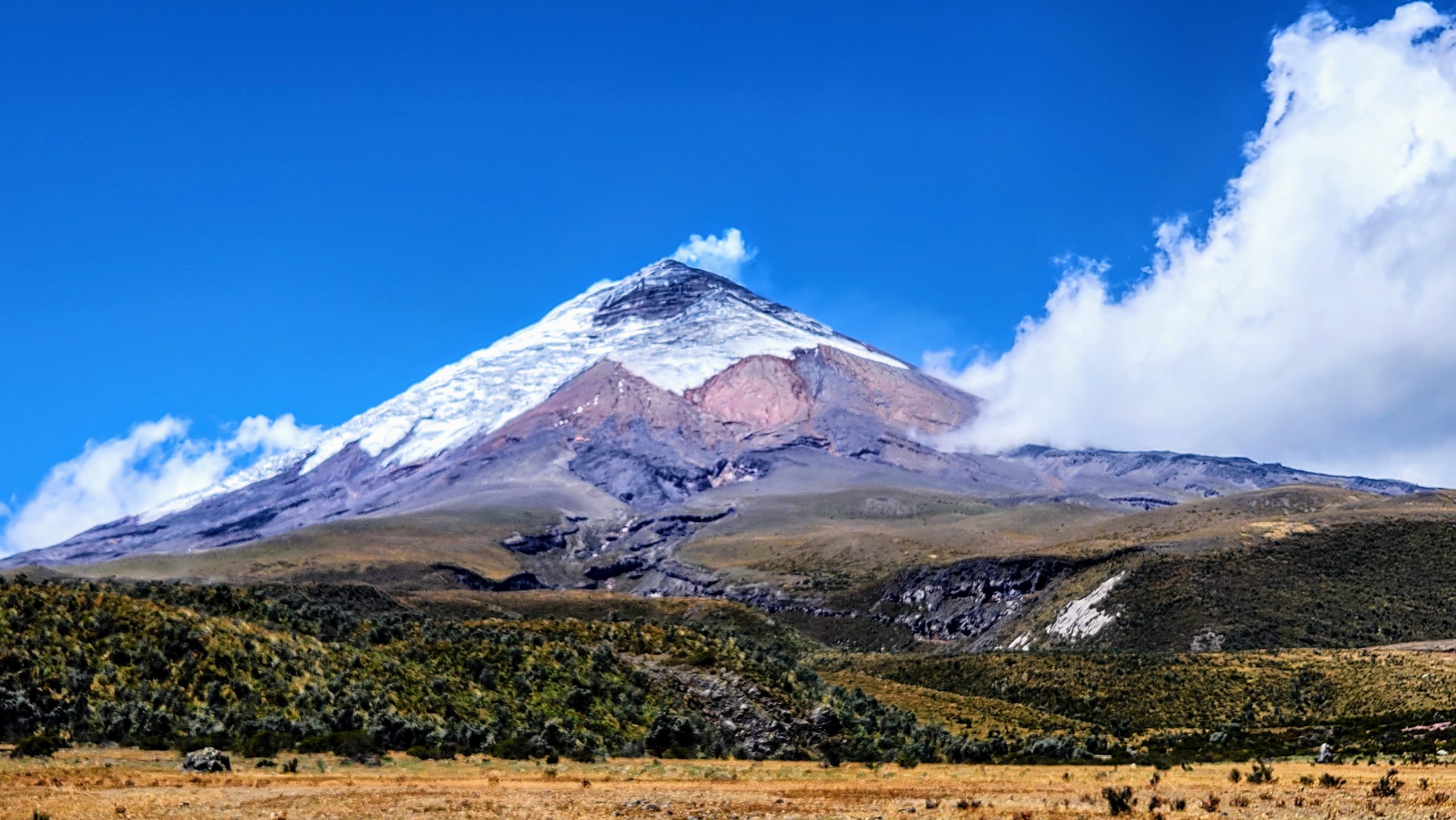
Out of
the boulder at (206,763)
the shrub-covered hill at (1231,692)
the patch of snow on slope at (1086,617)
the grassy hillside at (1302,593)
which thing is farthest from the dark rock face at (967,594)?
the boulder at (206,763)

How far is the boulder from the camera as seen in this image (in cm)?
2681

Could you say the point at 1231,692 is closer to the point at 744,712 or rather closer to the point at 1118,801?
the point at 744,712

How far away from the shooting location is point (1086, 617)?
11656 centimetres

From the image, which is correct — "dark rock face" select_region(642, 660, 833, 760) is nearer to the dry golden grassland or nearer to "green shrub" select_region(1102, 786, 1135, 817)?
the dry golden grassland

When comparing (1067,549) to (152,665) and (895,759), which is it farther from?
(152,665)

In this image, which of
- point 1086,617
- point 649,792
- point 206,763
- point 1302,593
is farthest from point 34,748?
point 1302,593

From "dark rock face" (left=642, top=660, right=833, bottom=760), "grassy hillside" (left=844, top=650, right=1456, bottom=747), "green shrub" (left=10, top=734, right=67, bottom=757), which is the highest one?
"green shrub" (left=10, top=734, right=67, bottom=757)

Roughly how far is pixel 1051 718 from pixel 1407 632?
55.2m

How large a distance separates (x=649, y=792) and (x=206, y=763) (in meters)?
10.3

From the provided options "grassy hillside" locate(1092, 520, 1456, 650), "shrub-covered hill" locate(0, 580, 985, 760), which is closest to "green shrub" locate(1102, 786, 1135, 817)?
"shrub-covered hill" locate(0, 580, 985, 760)

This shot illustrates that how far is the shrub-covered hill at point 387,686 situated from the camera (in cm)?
3231

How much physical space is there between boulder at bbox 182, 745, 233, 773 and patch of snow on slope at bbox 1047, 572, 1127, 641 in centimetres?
9643

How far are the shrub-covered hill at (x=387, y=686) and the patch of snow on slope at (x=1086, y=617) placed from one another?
69102mm

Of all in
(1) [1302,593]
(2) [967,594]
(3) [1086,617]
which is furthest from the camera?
(2) [967,594]
